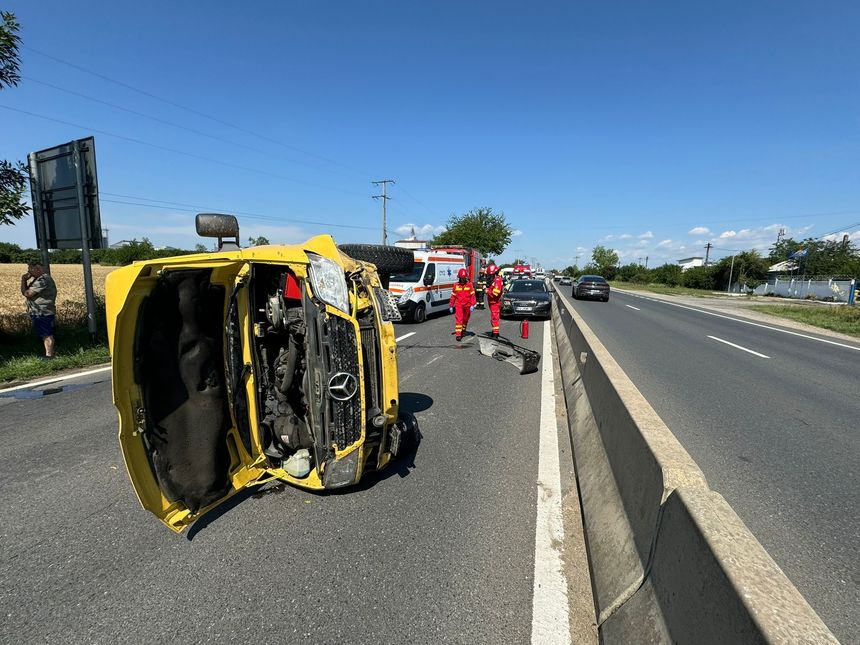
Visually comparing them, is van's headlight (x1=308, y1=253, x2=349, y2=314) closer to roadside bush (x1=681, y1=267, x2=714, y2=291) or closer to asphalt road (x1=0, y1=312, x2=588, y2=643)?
asphalt road (x1=0, y1=312, x2=588, y2=643)

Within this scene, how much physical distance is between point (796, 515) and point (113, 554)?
4.59m

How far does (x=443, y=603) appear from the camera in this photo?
91.4 inches

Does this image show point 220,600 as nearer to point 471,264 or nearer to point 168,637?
point 168,637

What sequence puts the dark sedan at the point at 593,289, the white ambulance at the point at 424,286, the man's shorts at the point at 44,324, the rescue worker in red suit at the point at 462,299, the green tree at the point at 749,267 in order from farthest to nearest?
1. the green tree at the point at 749,267
2. the dark sedan at the point at 593,289
3. the white ambulance at the point at 424,286
4. the rescue worker in red suit at the point at 462,299
5. the man's shorts at the point at 44,324

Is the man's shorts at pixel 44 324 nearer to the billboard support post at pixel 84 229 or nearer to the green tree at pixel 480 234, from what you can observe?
the billboard support post at pixel 84 229

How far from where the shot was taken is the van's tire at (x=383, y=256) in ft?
16.0

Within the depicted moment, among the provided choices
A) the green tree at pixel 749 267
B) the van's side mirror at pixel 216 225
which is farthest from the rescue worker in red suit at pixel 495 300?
the green tree at pixel 749 267

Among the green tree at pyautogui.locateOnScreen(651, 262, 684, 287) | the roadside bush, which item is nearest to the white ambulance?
the roadside bush

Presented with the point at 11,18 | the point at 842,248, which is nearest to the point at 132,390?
the point at 11,18

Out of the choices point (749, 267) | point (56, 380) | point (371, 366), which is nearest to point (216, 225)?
point (371, 366)

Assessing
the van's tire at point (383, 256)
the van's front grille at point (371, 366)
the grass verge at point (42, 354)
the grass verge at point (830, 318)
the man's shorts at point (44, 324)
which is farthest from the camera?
the grass verge at point (830, 318)

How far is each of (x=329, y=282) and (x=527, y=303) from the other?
41.1 ft

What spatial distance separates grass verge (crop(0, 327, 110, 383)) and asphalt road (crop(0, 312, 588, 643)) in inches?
135

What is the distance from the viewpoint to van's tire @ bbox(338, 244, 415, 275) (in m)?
4.88
